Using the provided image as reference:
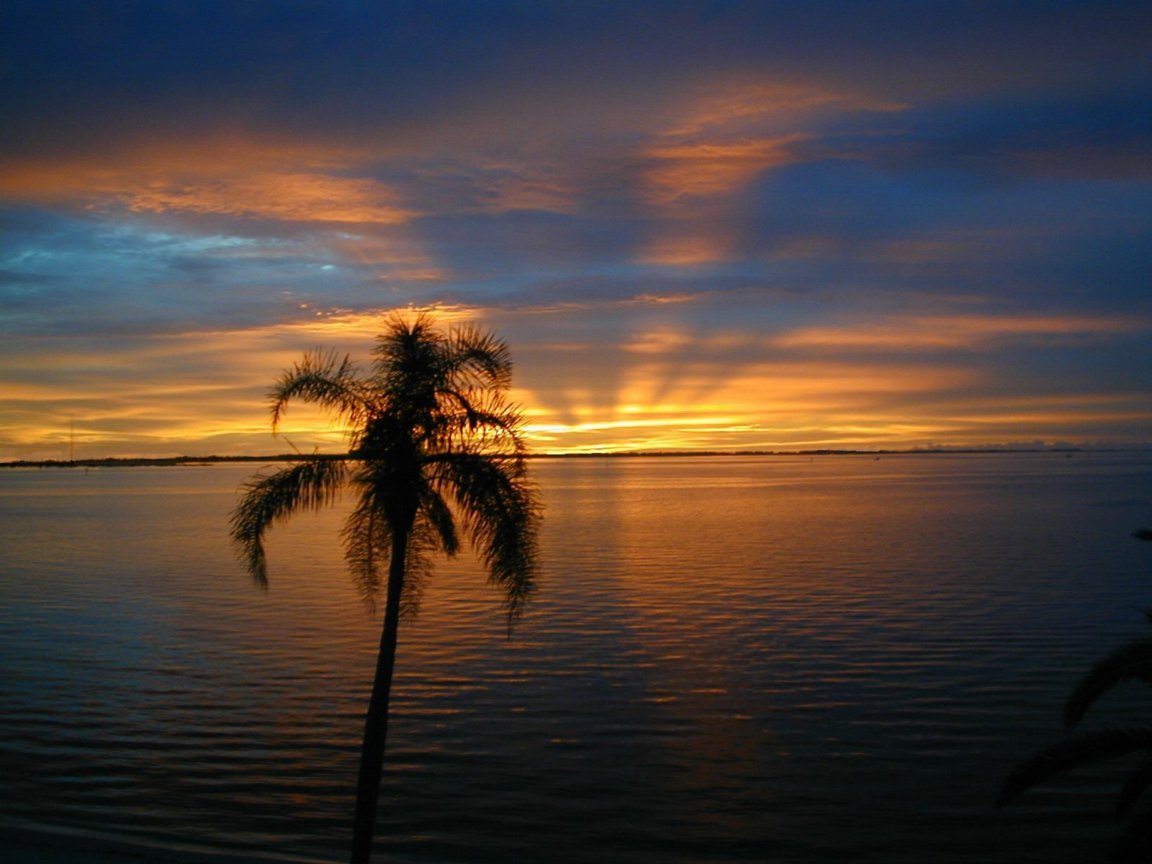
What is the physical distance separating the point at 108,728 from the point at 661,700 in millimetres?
12760

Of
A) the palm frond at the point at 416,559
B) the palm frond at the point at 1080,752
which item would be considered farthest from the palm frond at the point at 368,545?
the palm frond at the point at 1080,752

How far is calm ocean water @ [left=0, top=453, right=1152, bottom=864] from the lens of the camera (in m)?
17.8

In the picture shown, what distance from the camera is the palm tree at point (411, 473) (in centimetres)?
1272

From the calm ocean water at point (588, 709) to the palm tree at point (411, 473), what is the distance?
247 inches

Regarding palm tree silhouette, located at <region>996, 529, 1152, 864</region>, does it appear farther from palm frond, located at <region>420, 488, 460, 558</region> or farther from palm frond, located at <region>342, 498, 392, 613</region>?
palm frond, located at <region>342, 498, 392, 613</region>

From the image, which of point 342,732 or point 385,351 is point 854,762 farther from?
point 385,351

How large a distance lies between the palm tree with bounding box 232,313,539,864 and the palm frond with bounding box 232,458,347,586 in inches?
0.6

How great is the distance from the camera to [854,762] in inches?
813

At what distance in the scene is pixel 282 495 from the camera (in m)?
12.9

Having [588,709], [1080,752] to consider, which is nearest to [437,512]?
[1080,752]

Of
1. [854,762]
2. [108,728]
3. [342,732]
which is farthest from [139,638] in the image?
[854,762]

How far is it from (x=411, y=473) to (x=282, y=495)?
65.5 inches

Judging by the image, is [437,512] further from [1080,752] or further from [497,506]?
[1080,752]

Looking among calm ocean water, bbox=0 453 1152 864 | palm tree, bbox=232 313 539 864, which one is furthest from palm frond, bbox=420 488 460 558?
calm ocean water, bbox=0 453 1152 864
